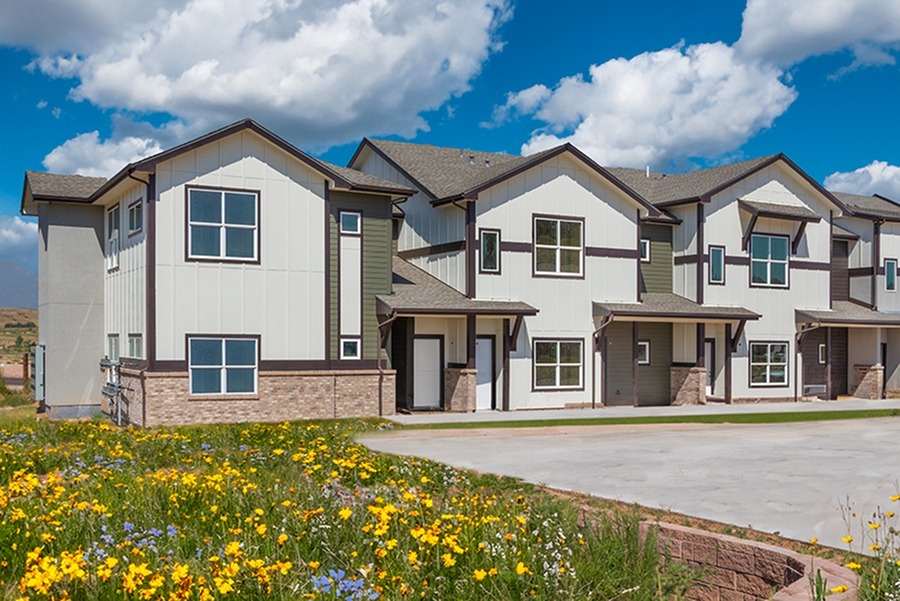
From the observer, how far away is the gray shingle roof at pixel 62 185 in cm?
2672

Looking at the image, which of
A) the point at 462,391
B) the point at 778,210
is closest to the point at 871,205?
the point at 778,210

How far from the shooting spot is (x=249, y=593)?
6.20 metres

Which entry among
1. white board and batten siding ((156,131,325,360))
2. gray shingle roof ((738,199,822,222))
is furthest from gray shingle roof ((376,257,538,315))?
gray shingle roof ((738,199,822,222))

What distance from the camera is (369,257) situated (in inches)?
1007

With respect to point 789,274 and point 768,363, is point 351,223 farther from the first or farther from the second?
point 789,274

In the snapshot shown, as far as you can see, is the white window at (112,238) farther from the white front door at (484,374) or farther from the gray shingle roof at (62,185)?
the white front door at (484,374)

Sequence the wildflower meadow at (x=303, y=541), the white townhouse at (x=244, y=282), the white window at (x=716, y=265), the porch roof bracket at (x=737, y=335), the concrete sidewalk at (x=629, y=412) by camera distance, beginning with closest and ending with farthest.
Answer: the wildflower meadow at (x=303, y=541)
the white townhouse at (x=244, y=282)
the concrete sidewalk at (x=629, y=412)
the porch roof bracket at (x=737, y=335)
the white window at (x=716, y=265)

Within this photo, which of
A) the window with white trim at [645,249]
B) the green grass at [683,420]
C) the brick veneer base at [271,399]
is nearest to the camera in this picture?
the green grass at [683,420]

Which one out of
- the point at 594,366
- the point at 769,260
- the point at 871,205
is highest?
the point at 871,205

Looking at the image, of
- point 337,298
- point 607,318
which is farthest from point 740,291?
point 337,298

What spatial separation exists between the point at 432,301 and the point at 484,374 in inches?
118

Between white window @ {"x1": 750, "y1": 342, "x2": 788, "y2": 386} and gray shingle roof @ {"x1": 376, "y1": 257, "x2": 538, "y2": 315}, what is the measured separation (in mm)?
9741

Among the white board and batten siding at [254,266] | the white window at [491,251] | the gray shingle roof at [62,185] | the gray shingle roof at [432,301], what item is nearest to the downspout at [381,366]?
the gray shingle roof at [432,301]

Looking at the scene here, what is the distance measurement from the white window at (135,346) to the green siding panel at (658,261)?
16.2 m
